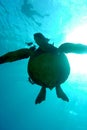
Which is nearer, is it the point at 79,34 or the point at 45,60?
the point at 45,60

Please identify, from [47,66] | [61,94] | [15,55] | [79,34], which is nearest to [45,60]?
[47,66]

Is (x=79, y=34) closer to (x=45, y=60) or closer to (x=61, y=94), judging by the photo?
(x=61, y=94)

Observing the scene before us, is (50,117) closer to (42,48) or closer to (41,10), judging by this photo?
(41,10)

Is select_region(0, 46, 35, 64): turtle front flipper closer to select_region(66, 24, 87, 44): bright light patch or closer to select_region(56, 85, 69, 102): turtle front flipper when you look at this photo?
select_region(56, 85, 69, 102): turtle front flipper

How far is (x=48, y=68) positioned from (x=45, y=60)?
12 cm

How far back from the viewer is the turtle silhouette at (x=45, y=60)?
9.81 ft

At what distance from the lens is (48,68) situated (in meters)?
3.01

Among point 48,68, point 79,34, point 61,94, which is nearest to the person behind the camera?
point 48,68

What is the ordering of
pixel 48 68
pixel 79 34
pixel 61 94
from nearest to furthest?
1. pixel 48 68
2. pixel 61 94
3. pixel 79 34

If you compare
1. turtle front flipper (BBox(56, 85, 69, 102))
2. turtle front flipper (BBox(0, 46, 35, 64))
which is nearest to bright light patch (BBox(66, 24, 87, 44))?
turtle front flipper (BBox(56, 85, 69, 102))

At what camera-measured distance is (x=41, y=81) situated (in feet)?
10.1

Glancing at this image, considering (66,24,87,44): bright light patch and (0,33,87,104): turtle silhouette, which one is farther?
(66,24,87,44): bright light patch

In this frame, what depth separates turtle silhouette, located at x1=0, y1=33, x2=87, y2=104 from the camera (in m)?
2.99

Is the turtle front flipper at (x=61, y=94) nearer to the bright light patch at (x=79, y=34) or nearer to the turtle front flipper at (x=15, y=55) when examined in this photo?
the turtle front flipper at (x=15, y=55)
